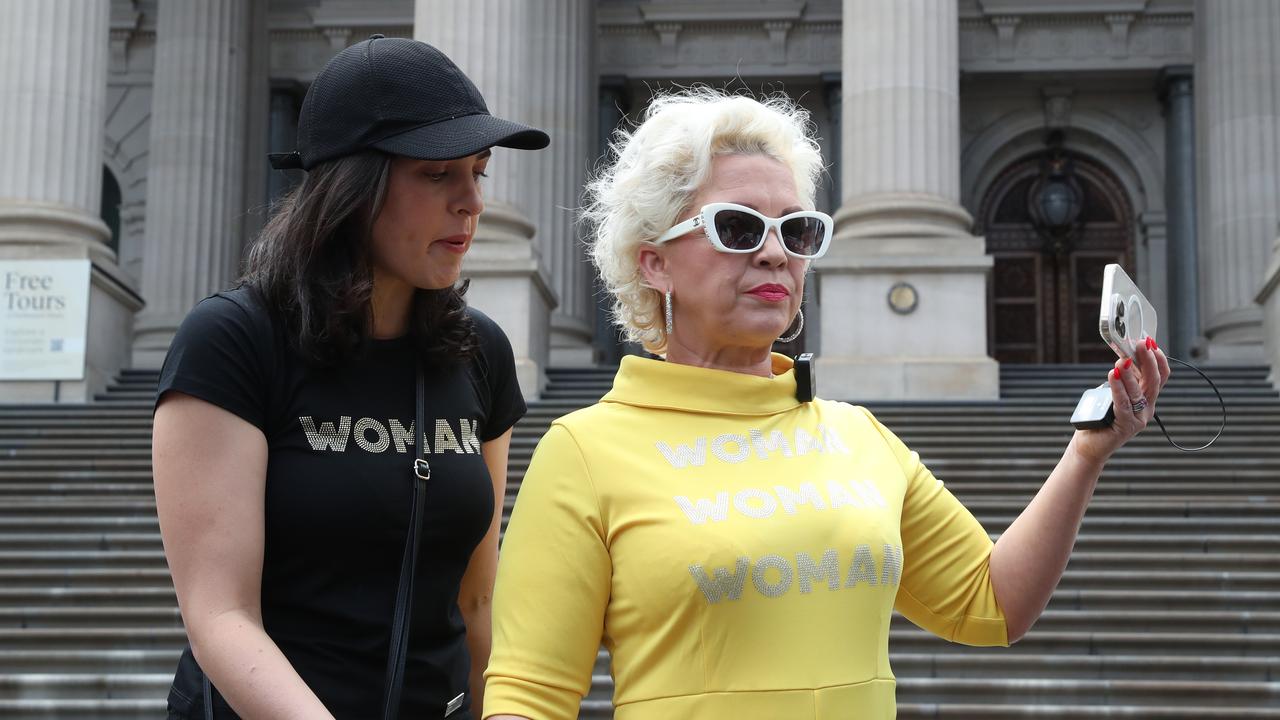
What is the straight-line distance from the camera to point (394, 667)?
2289 mm

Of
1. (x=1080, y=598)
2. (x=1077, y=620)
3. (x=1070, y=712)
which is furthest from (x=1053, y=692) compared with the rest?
(x=1080, y=598)

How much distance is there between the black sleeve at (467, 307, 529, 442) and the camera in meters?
2.69

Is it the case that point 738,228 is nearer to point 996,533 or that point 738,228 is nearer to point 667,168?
point 667,168

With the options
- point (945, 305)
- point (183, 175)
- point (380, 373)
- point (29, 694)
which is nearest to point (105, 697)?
point (29, 694)

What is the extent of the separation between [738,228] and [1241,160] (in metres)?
19.4

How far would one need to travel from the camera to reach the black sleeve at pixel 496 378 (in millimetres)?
2688

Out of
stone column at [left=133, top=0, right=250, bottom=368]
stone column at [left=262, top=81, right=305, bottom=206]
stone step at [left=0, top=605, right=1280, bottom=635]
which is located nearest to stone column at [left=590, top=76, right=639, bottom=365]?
stone column at [left=262, top=81, right=305, bottom=206]

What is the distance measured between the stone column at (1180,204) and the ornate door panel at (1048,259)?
853 mm

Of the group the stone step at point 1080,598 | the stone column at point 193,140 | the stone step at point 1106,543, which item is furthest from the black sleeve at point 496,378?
the stone column at point 193,140

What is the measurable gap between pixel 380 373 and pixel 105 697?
6485 millimetres

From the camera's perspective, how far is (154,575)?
959 cm

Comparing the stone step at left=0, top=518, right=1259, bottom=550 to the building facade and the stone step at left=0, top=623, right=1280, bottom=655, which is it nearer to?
the stone step at left=0, top=623, right=1280, bottom=655

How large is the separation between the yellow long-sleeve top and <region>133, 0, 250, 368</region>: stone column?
20.0 meters

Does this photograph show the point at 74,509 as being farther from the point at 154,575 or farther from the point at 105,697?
the point at 105,697
